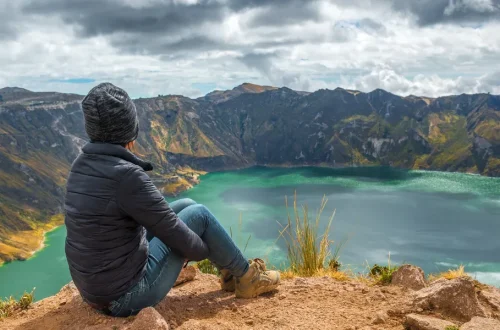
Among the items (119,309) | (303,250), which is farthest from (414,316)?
(119,309)

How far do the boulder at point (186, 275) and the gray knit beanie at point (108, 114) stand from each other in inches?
124

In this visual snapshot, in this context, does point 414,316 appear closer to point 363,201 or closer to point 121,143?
point 121,143

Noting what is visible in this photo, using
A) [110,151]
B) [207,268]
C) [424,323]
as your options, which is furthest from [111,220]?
[207,268]

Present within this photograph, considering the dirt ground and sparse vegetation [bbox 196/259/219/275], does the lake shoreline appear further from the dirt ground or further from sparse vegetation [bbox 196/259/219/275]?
the dirt ground

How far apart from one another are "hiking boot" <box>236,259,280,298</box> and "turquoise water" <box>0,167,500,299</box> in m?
49.8

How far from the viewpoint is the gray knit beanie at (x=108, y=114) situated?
3.64m

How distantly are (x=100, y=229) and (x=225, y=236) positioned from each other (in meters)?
1.51

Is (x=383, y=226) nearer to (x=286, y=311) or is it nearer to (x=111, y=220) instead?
(x=286, y=311)

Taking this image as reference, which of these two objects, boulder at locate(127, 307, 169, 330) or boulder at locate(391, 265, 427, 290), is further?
boulder at locate(391, 265, 427, 290)

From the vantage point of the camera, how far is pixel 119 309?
13.5 feet

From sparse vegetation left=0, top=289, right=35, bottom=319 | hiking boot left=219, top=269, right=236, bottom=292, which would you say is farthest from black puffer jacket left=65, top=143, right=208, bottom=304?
sparse vegetation left=0, top=289, right=35, bottom=319

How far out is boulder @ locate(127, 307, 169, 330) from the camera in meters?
3.94

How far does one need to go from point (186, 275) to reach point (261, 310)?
1.68 m

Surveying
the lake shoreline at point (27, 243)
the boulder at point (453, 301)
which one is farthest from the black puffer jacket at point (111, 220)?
the lake shoreline at point (27, 243)
